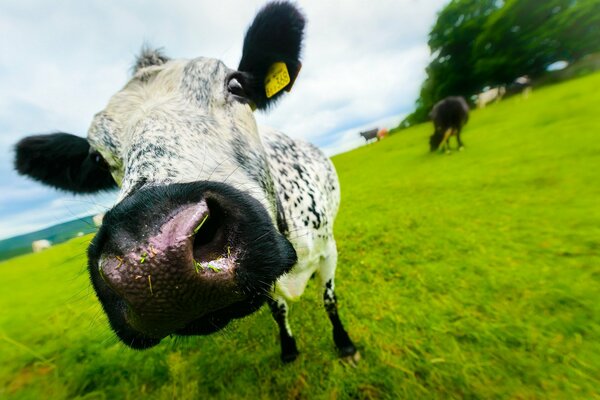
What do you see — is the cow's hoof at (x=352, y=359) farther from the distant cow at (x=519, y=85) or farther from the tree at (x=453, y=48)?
the tree at (x=453, y=48)

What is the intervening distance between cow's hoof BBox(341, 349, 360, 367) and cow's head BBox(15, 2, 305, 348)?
4.59 ft

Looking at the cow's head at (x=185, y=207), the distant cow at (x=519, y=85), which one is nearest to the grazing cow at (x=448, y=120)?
the cow's head at (x=185, y=207)

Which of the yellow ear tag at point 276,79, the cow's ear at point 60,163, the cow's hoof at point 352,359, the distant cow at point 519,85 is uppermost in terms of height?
the distant cow at point 519,85

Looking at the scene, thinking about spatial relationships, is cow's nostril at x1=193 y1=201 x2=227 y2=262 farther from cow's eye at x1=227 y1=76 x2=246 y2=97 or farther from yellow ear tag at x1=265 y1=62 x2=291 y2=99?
yellow ear tag at x1=265 y1=62 x2=291 y2=99

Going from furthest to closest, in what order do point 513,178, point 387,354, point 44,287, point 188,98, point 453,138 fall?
point 453,138 < point 44,287 < point 513,178 < point 387,354 < point 188,98

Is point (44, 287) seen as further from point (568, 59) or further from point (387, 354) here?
point (568, 59)

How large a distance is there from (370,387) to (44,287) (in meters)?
8.55

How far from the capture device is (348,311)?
306 cm

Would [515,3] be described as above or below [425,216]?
above

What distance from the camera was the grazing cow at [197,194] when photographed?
81 cm

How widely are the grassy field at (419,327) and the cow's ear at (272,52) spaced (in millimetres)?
1718

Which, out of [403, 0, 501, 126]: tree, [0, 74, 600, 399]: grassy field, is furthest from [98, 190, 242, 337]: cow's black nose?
[403, 0, 501, 126]: tree

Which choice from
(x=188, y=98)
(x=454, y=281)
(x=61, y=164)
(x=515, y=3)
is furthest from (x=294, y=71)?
(x=515, y=3)

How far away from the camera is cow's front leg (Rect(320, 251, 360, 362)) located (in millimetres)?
2420
